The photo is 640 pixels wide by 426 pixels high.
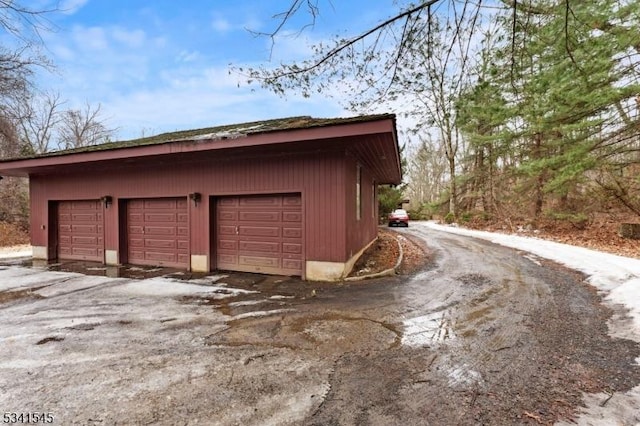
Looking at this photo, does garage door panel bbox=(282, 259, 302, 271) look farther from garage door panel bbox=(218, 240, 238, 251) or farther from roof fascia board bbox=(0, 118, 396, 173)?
roof fascia board bbox=(0, 118, 396, 173)

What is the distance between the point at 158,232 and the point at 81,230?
3157 mm

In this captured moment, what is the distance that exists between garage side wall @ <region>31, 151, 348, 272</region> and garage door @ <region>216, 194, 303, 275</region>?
0.28 metres

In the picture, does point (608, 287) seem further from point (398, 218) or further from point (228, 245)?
point (398, 218)

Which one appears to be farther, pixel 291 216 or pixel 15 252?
pixel 15 252

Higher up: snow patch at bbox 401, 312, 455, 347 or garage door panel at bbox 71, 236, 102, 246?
garage door panel at bbox 71, 236, 102, 246

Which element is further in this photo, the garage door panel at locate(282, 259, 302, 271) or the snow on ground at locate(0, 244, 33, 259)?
the snow on ground at locate(0, 244, 33, 259)

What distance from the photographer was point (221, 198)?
7.91m

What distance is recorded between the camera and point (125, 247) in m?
9.11

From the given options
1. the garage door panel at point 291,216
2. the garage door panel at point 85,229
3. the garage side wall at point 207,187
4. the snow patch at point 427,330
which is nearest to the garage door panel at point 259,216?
the garage door panel at point 291,216

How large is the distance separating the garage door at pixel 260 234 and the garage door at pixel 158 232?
116cm

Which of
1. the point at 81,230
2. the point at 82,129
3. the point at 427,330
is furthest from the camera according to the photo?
the point at 82,129

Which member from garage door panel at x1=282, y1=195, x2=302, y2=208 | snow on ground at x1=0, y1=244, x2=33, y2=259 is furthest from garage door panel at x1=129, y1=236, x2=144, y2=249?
snow on ground at x1=0, y1=244, x2=33, y2=259

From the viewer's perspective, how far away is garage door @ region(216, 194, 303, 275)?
7.15m

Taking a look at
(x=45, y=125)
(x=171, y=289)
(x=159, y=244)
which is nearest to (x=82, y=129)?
(x=45, y=125)
